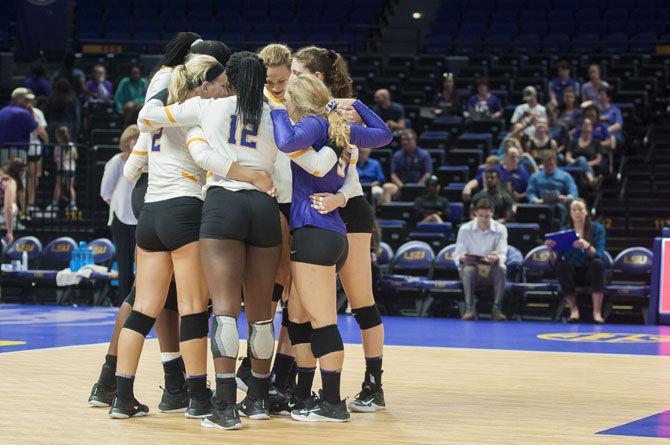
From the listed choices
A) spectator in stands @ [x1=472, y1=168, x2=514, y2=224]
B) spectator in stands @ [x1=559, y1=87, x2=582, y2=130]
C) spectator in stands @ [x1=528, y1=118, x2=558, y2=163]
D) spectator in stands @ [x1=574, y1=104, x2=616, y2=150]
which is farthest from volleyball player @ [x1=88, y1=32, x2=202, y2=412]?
spectator in stands @ [x1=559, y1=87, x2=582, y2=130]

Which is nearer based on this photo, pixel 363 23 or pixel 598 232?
pixel 598 232

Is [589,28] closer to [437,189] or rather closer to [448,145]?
[448,145]

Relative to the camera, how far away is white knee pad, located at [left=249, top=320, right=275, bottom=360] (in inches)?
204

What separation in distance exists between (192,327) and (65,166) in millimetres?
10581

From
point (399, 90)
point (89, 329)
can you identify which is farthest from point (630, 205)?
point (89, 329)

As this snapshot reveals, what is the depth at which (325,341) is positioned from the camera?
518 cm

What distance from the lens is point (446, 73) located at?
708 inches

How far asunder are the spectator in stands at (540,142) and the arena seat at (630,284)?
2235 mm

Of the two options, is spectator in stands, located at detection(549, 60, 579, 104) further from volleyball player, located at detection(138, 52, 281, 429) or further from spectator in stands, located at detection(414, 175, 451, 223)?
volleyball player, located at detection(138, 52, 281, 429)

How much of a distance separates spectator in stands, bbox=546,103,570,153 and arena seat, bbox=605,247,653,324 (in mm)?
2784

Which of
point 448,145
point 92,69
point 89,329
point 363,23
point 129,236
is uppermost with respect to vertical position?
point 363,23

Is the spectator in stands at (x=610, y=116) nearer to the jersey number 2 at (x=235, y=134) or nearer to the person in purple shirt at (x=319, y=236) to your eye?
the person in purple shirt at (x=319, y=236)

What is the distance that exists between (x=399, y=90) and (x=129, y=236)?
29.4ft

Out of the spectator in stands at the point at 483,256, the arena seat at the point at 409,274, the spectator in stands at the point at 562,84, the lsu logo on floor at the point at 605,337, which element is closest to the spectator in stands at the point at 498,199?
the spectator in stands at the point at 483,256
